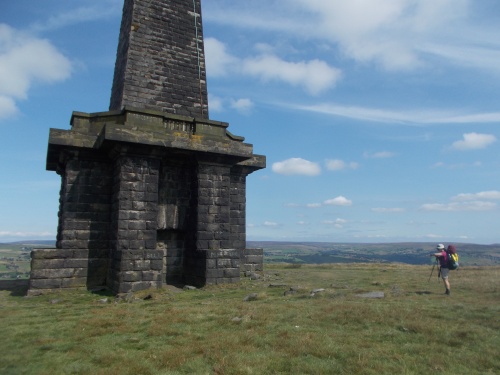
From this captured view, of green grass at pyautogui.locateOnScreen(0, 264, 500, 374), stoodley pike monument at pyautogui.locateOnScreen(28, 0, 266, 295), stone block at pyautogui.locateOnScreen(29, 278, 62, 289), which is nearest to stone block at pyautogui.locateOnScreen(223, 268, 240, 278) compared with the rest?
stoodley pike monument at pyautogui.locateOnScreen(28, 0, 266, 295)

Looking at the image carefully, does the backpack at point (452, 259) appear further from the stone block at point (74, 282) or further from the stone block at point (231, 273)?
the stone block at point (74, 282)

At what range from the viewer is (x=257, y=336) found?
20.2 feet

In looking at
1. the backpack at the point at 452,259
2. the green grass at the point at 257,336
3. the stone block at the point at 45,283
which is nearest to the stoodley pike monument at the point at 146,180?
the stone block at the point at 45,283

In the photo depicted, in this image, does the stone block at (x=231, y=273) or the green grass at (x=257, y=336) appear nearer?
the green grass at (x=257, y=336)

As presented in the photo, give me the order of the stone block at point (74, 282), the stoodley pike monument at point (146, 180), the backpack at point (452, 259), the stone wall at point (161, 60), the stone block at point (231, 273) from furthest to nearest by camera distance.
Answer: the stone wall at point (161, 60) < the stone block at point (231, 273) < the stone block at point (74, 282) < the stoodley pike monument at point (146, 180) < the backpack at point (452, 259)

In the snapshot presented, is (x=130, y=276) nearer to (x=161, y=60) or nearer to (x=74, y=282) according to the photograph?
(x=74, y=282)

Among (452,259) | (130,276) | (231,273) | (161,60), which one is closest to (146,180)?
(130,276)

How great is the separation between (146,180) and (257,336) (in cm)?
701

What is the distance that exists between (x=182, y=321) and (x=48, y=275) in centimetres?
632

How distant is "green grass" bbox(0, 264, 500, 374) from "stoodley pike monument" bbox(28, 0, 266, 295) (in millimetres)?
1853

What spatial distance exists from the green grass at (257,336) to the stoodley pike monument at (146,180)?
185 centimetres

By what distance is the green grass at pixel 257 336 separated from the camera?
195 inches

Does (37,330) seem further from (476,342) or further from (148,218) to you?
(476,342)

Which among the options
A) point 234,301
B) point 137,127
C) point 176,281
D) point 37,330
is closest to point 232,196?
point 176,281
